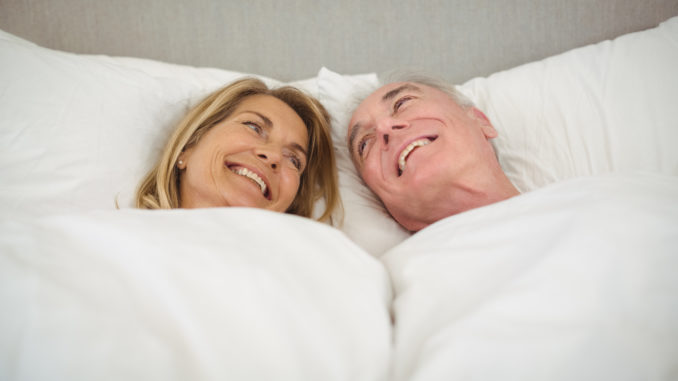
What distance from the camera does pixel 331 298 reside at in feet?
2.04

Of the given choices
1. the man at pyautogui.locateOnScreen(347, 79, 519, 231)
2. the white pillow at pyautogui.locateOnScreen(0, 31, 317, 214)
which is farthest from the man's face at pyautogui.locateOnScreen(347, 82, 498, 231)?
the white pillow at pyautogui.locateOnScreen(0, 31, 317, 214)

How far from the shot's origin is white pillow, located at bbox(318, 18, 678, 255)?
1.12 m

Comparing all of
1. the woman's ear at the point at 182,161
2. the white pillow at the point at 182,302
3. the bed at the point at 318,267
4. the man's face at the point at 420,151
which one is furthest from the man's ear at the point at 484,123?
the woman's ear at the point at 182,161

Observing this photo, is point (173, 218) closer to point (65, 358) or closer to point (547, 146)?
point (65, 358)

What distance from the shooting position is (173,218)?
2.34ft

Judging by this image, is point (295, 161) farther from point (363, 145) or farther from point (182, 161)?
point (182, 161)

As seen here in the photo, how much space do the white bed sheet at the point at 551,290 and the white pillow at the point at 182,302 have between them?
0.09 meters

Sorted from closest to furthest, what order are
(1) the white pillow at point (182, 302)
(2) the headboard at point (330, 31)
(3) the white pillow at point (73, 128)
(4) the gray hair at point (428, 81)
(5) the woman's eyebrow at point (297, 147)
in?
1. (1) the white pillow at point (182, 302)
2. (3) the white pillow at point (73, 128)
3. (5) the woman's eyebrow at point (297, 147)
4. (4) the gray hair at point (428, 81)
5. (2) the headboard at point (330, 31)

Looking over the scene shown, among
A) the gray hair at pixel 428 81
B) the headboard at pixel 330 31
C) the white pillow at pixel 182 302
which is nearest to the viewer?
the white pillow at pixel 182 302

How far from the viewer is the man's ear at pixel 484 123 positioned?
124 centimetres

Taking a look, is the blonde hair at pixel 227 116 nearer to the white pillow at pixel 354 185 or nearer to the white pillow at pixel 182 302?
the white pillow at pixel 354 185

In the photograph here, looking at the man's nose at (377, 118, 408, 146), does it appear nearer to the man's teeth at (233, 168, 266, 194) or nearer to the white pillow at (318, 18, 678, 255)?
the white pillow at (318, 18, 678, 255)

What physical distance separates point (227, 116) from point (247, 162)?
240 mm

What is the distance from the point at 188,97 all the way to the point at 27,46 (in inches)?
16.5
